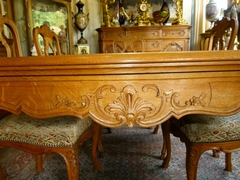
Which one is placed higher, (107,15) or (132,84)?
(107,15)

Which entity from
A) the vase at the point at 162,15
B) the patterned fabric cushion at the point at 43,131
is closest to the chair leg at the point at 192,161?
the patterned fabric cushion at the point at 43,131

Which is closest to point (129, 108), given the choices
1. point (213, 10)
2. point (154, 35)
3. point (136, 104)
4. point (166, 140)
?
point (136, 104)

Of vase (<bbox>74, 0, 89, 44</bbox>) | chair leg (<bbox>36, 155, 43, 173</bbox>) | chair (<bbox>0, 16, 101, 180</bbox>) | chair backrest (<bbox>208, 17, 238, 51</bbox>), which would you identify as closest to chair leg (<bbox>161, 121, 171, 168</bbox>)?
chair (<bbox>0, 16, 101, 180</bbox>)

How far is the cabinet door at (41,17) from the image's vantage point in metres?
2.27

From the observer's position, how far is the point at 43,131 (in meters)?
0.85

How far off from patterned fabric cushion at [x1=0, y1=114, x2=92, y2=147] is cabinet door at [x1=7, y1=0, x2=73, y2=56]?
1.71 m

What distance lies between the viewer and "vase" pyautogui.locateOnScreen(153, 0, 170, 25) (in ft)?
9.58

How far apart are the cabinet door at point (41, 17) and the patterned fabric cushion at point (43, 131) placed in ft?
5.62

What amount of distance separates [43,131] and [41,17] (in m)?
2.17

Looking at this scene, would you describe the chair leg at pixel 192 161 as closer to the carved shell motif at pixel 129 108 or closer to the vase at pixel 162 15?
the carved shell motif at pixel 129 108

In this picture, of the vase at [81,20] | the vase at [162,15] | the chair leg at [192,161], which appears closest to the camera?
the chair leg at [192,161]

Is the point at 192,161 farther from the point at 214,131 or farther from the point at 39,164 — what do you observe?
the point at 39,164

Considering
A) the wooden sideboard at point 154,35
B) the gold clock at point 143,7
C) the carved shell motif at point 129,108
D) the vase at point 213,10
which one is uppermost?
the gold clock at point 143,7

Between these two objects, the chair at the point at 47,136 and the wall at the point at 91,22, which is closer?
the chair at the point at 47,136
